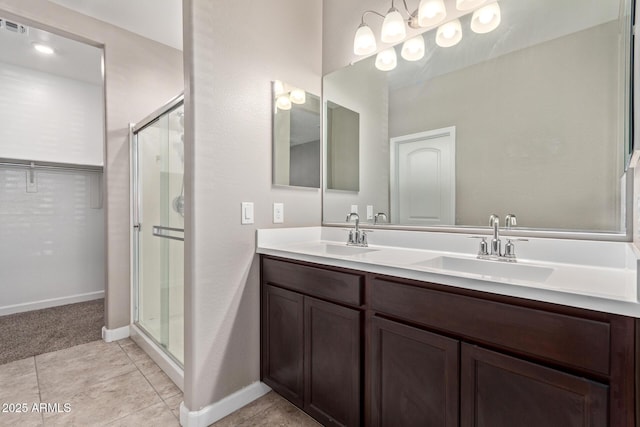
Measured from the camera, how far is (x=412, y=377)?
3.66 feet

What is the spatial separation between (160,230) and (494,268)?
216 centimetres

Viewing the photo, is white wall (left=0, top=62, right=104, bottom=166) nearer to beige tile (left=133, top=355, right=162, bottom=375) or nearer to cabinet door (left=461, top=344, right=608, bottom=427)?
beige tile (left=133, top=355, right=162, bottom=375)

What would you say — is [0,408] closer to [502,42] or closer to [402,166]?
[402,166]

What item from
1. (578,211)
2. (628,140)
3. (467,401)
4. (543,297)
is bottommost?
(467,401)

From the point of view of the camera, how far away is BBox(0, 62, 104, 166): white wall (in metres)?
3.15

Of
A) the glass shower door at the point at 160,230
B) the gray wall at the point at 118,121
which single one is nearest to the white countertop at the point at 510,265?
the glass shower door at the point at 160,230

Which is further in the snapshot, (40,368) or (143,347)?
(143,347)

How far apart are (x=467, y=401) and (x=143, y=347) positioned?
2.37m

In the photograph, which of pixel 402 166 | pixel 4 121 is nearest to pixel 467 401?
pixel 402 166

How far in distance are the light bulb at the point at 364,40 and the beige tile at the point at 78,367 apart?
2.60m

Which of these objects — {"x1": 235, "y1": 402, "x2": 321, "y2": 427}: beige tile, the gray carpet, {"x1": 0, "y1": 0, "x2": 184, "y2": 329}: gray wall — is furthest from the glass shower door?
{"x1": 235, "y1": 402, "x2": 321, "y2": 427}: beige tile

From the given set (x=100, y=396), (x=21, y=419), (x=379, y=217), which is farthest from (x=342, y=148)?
(x=21, y=419)

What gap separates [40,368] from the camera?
6.80ft

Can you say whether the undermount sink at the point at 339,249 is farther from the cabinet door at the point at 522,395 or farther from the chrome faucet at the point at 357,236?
the cabinet door at the point at 522,395
